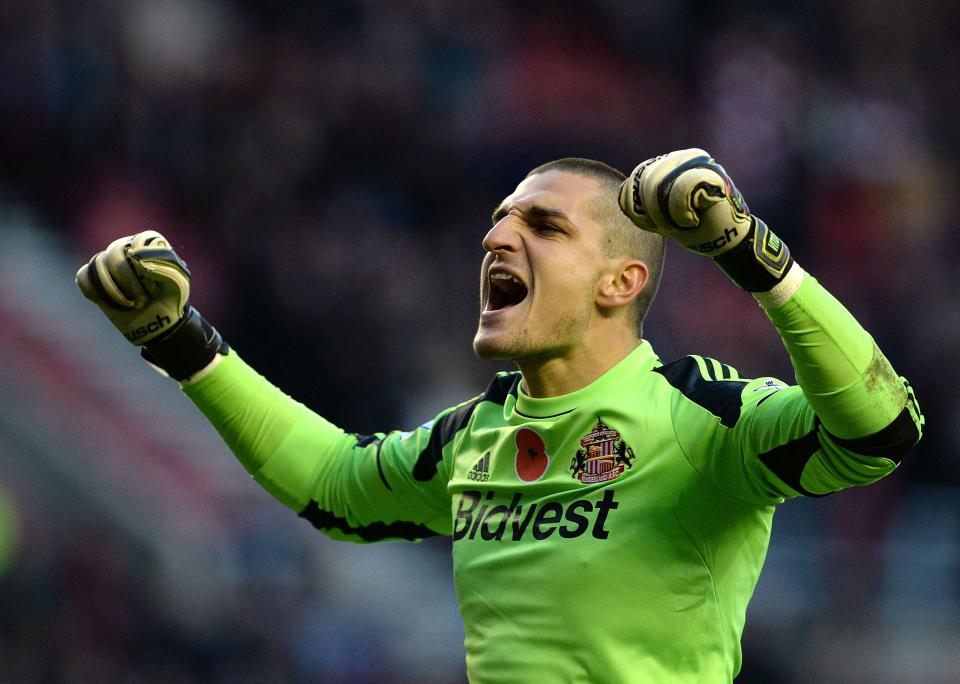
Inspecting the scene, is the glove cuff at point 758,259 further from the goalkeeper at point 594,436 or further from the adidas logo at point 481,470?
the adidas logo at point 481,470

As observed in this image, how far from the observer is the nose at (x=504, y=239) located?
3691mm

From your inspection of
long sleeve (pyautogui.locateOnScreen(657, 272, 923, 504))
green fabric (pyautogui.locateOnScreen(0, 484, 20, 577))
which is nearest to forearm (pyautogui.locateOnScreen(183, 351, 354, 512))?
long sleeve (pyautogui.locateOnScreen(657, 272, 923, 504))

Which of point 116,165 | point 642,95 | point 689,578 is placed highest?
point 642,95

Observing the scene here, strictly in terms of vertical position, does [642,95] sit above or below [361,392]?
above

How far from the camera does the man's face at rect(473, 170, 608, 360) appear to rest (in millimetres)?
3594

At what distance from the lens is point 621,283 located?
12.1 ft

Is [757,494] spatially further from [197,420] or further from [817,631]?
[197,420]

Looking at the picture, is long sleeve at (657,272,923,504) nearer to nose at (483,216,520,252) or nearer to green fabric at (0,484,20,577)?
nose at (483,216,520,252)

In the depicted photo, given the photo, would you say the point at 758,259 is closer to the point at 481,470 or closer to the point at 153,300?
the point at 481,470

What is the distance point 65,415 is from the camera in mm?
8930

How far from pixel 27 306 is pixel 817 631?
5294 millimetres

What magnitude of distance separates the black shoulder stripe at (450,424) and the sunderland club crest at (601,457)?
46cm

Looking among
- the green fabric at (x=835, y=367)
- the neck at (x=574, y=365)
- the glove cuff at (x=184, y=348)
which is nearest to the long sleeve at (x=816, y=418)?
the green fabric at (x=835, y=367)

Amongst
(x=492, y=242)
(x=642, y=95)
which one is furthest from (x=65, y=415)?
(x=492, y=242)
